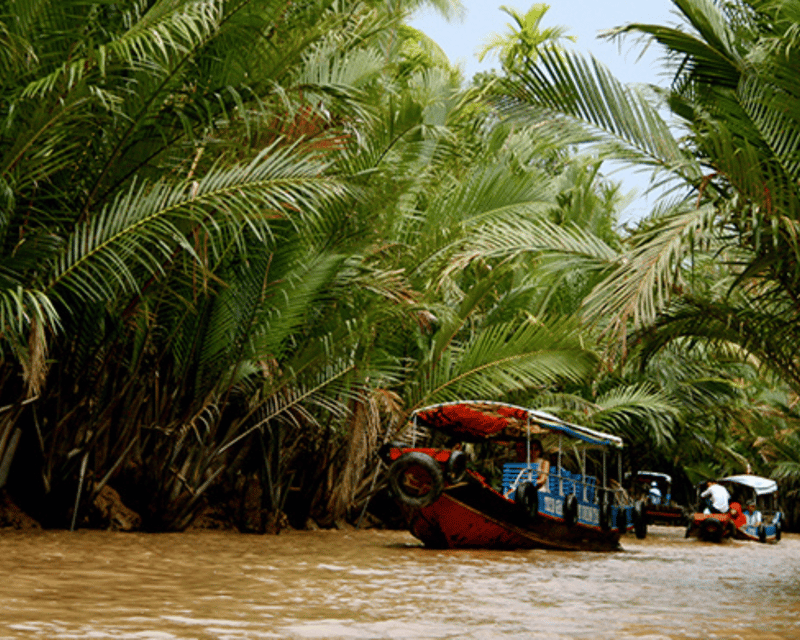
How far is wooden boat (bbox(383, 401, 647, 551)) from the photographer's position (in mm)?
12312

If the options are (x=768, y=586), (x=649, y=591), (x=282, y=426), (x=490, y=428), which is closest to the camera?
(x=649, y=591)

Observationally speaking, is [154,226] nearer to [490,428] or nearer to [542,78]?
[542,78]

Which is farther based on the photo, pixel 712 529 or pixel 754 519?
pixel 754 519

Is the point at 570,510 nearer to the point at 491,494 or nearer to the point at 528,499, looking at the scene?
the point at 528,499

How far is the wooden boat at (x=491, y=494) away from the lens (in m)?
12.3

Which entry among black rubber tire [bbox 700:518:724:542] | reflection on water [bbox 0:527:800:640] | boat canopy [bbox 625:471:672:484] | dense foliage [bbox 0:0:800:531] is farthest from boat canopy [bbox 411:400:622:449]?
boat canopy [bbox 625:471:672:484]

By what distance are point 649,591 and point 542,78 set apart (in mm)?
4230

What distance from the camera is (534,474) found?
13.9 metres

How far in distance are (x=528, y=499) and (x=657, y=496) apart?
19519 mm

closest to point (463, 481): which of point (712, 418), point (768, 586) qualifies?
point (768, 586)

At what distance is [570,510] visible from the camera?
14.1 meters

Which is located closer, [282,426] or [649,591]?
[649,591]

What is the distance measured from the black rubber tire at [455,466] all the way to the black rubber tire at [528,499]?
1.06 metres

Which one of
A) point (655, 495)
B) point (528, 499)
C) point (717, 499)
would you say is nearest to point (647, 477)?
point (717, 499)
